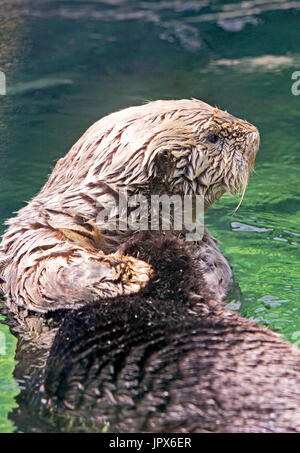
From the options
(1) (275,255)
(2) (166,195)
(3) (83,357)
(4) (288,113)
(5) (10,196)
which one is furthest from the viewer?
(4) (288,113)

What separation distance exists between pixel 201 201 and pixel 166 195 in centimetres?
20

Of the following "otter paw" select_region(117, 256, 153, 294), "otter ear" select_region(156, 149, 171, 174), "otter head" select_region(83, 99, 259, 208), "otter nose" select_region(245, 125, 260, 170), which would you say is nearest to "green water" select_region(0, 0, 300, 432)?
"otter nose" select_region(245, 125, 260, 170)

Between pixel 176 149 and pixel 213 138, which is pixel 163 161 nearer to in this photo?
pixel 176 149

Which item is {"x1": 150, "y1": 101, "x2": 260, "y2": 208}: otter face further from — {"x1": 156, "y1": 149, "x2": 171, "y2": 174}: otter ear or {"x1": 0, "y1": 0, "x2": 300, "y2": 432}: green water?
{"x1": 0, "y1": 0, "x2": 300, "y2": 432}: green water

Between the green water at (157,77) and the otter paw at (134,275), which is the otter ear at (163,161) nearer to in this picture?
the otter paw at (134,275)

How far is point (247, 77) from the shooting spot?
7.45 m

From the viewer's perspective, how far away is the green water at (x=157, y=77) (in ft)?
17.5

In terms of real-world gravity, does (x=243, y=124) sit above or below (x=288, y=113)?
above

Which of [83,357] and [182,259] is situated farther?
[182,259]

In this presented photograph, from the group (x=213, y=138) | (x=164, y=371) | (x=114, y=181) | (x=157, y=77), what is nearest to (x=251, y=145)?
(x=213, y=138)

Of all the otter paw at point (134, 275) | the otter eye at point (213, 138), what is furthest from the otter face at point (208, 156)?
the otter paw at point (134, 275)

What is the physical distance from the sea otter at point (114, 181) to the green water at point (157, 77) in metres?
1.22

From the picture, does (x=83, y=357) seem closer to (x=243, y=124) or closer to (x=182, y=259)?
(x=182, y=259)

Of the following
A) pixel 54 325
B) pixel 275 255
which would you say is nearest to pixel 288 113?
pixel 275 255
